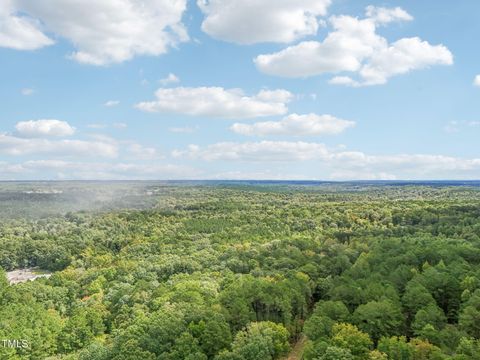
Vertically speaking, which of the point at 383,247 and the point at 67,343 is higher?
the point at 383,247

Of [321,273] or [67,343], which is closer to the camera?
[67,343]

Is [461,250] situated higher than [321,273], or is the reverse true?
[461,250]

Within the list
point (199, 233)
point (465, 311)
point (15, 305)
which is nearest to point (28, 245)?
point (199, 233)

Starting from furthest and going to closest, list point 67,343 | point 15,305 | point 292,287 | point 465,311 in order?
point 15,305, point 292,287, point 67,343, point 465,311

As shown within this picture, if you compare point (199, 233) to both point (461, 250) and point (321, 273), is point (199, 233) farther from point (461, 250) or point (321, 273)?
point (461, 250)

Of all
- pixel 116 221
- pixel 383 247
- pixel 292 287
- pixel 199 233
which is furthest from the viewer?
pixel 116 221

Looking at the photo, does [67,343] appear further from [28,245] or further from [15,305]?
[28,245]

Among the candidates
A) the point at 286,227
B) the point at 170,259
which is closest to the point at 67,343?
the point at 170,259

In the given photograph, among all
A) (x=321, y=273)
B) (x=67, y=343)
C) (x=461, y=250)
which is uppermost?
(x=461, y=250)

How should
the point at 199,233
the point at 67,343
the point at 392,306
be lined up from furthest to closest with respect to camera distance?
the point at 199,233 → the point at 67,343 → the point at 392,306
